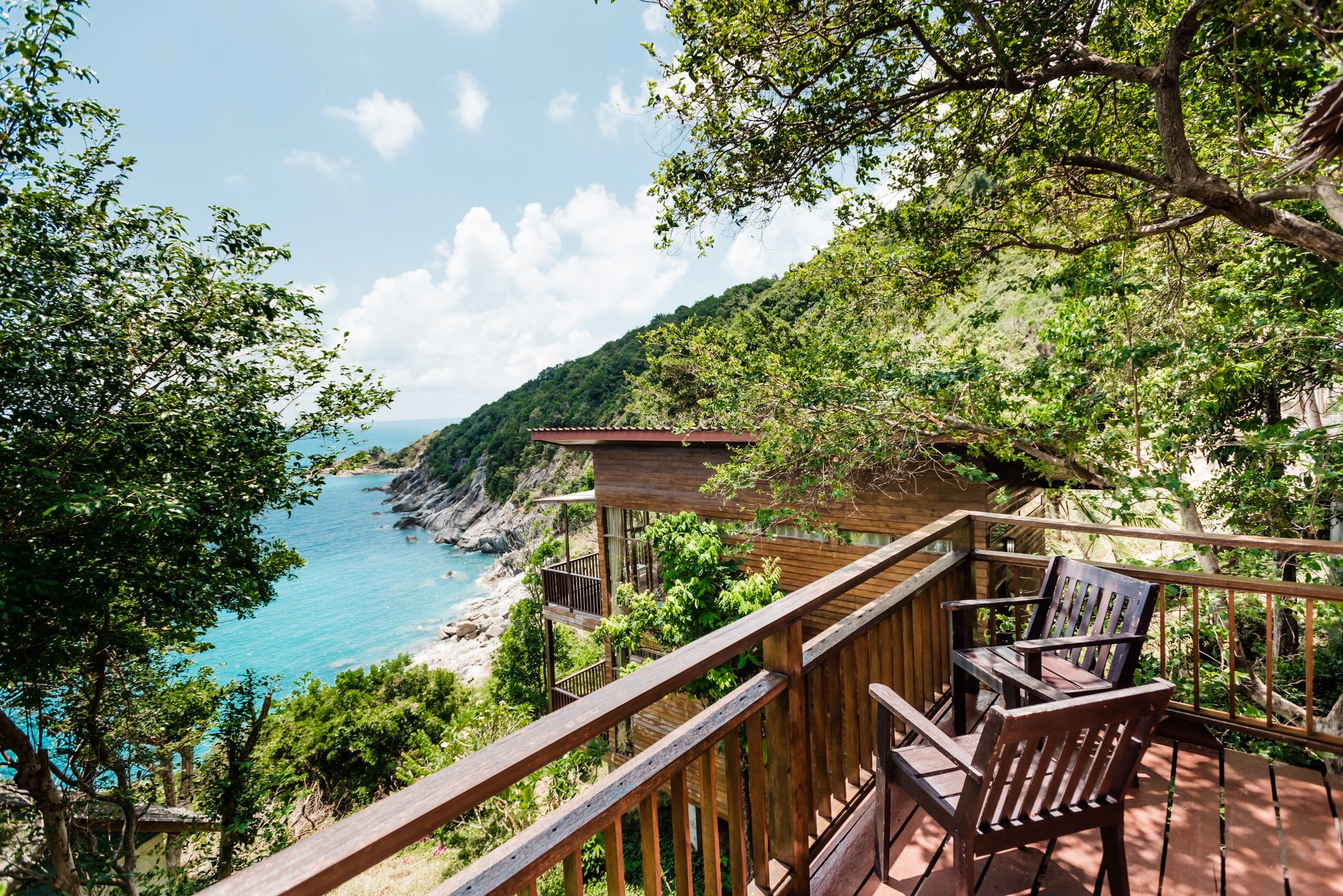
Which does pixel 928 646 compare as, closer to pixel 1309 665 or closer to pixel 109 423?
pixel 1309 665

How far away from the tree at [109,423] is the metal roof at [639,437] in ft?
10.7

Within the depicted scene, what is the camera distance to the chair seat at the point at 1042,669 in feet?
6.82

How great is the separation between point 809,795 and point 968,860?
17.0 inches

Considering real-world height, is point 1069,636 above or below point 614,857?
below

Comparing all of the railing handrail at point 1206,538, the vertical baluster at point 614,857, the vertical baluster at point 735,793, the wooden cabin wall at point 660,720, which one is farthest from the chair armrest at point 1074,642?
the wooden cabin wall at point 660,720

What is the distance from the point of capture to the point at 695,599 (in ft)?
21.1

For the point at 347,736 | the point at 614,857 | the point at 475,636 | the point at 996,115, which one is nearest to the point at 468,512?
the point at 475,636

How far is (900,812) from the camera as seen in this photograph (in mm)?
2088

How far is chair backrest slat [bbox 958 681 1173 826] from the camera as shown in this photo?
1.31m

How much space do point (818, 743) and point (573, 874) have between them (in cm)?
105

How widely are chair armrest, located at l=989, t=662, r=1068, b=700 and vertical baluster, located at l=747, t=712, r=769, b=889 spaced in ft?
3.49

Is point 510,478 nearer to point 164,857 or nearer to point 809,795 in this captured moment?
point 164,857

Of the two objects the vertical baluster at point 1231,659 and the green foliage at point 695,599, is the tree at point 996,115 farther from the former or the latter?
the green foliage at point 695,599

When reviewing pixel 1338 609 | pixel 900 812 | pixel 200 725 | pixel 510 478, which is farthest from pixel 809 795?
pixel 510 478
